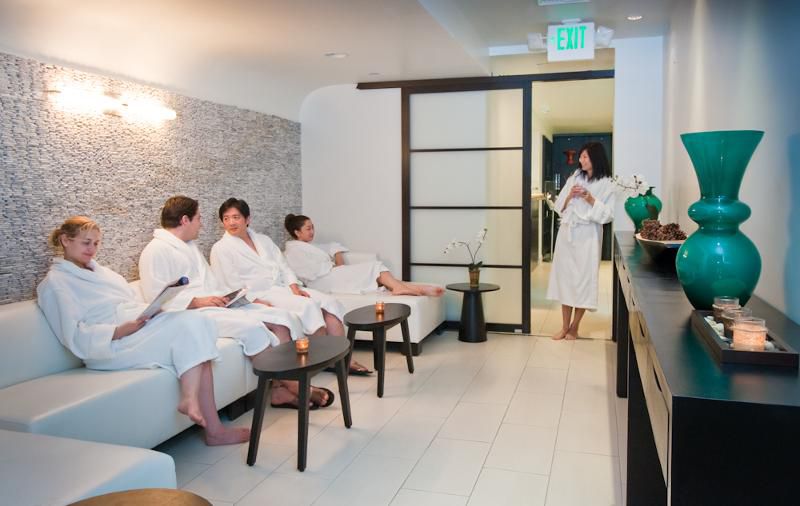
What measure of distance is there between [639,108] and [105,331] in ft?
13.6

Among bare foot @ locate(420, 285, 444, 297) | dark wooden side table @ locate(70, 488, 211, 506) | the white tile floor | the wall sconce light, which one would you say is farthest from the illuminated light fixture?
dark wooden side table @ locate(70, 488, 211, 506)

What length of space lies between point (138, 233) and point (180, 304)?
25.6 inches

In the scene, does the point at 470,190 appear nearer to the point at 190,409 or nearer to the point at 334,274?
the point at 334,274

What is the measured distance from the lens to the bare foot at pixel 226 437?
10.5ft

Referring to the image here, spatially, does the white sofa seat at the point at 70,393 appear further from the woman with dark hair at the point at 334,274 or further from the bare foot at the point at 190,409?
the woman with dark hair at the point at 334,274

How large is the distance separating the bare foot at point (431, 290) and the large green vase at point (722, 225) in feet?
11.9

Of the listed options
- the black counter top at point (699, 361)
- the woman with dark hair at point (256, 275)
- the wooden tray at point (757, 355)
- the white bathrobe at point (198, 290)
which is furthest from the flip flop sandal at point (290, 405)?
the wooden tray at point (757, 355)

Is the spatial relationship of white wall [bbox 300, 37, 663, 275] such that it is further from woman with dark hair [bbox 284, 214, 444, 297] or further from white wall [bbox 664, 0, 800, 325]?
white wall [bbox 664, 0, 800, 325]

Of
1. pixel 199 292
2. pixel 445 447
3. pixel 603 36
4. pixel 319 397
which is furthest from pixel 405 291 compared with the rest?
pixel 603 36

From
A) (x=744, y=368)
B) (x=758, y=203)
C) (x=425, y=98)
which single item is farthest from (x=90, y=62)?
(x=744, y=368)

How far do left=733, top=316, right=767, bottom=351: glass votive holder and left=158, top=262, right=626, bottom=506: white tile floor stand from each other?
4.90ft

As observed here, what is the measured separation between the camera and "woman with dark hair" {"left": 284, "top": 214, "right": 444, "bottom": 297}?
5.34 metres

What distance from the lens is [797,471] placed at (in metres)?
1.01

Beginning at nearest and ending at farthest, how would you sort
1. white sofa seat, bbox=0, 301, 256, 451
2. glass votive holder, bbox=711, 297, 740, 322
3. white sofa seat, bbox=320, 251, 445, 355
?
glass votive holder, bbox=711, 297, 740, 322, white sofa seat, bbox=0, 301, 256, 451, white sofa seat, bbox=320, 251, 445, 355
